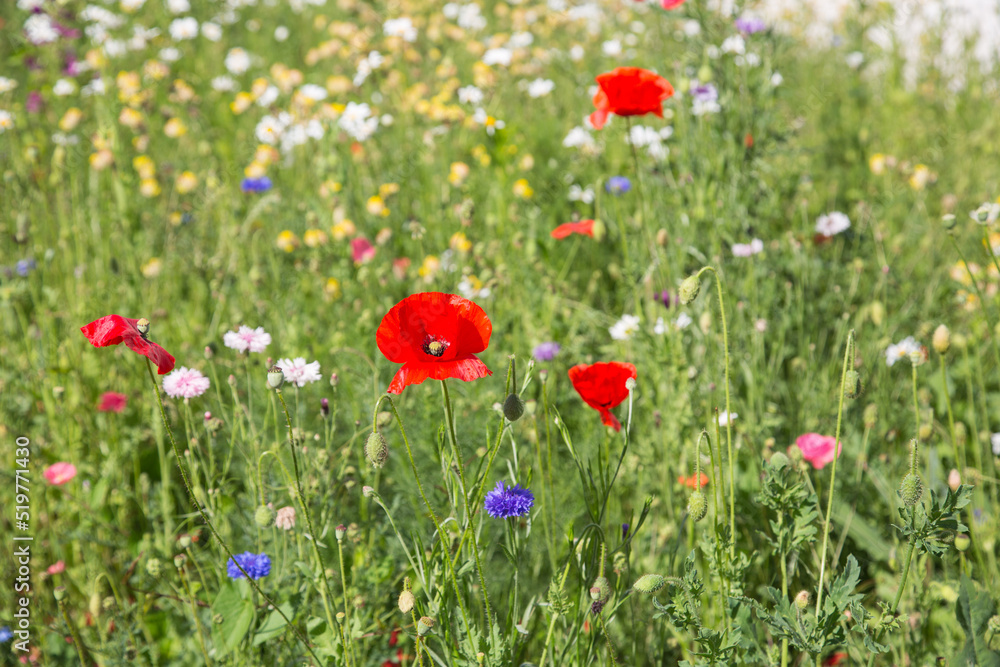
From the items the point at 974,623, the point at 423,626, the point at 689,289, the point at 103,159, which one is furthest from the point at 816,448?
the point at 103,159

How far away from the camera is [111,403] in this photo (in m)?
2.17

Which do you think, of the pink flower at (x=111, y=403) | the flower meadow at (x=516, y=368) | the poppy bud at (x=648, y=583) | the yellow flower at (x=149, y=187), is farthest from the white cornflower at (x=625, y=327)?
the yellow flower at (x=149, y=187)

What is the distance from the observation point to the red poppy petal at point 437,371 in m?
1.06

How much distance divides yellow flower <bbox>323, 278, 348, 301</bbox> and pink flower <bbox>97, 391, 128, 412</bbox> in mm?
708

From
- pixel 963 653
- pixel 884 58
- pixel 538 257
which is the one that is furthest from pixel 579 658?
pixel 884 58

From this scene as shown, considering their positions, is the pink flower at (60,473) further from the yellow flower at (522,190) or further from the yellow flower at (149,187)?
the yellow flower at (522,190)

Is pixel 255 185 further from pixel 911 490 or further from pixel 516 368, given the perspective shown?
pixel 911 490

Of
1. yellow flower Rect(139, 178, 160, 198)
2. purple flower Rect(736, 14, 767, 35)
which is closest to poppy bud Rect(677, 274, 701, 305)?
purple flower Rect(736, 14, 767, 35)

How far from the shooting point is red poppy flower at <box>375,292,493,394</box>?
1.10 m

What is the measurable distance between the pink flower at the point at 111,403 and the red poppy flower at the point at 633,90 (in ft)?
5.24

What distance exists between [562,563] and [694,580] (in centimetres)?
51

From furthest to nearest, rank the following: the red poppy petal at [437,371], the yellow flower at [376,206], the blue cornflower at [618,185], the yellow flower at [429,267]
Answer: the yellow flower at [376,206]
the blue cornflower at [618,185]
the yellow flower at [429,267]
the red poppy petal at [437,371]

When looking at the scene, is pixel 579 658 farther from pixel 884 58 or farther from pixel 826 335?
pixel 884 58

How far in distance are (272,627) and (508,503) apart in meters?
0.61
